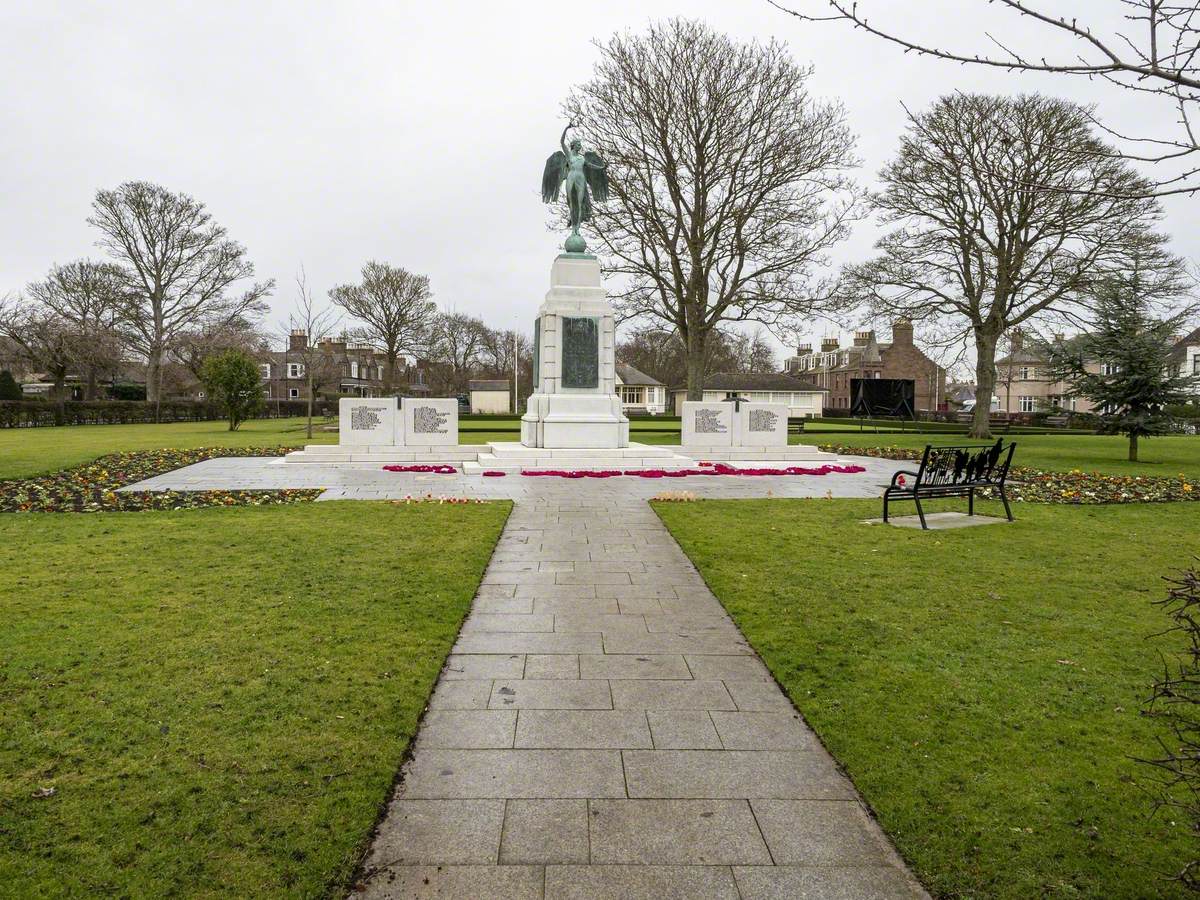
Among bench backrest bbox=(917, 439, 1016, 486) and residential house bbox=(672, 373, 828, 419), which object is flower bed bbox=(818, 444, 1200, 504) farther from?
residential house bbox=(672, 373, 828, 419)

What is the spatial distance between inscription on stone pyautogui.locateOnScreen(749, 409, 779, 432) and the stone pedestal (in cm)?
402

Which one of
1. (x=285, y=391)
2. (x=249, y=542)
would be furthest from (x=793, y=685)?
(x=285, y=391)

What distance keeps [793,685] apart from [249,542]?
644 cm

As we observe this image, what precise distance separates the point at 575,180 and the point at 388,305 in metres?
38.4

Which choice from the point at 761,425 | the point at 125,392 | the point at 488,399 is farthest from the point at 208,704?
the point at 125,392

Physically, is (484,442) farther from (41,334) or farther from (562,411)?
(41,334)

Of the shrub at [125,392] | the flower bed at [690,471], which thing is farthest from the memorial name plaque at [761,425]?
the shrub at [125,392]

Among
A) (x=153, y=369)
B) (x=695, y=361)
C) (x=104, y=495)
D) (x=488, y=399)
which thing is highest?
(x=153, y=369)

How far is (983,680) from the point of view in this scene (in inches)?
183

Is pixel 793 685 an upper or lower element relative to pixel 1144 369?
lower

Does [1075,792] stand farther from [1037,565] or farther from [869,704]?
[1037,565]

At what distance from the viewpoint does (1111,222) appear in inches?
998

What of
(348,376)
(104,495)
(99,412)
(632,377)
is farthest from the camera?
(348,376)

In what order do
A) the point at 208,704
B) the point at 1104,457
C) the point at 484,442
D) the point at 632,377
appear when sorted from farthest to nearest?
1. the point at 632,377
2. the point at 484,442
3. the point at 1104,457
4. the point at 208,704
